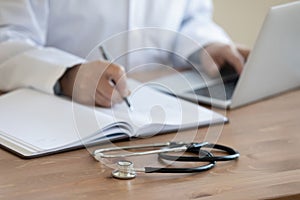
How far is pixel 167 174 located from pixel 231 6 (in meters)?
1.80

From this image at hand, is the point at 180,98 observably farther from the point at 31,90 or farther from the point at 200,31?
the point at 200,31

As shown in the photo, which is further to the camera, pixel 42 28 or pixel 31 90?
pixel 42 28

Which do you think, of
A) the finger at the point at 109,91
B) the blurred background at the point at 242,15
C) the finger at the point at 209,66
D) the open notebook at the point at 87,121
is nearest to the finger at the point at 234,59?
the finger at the point at 209,66

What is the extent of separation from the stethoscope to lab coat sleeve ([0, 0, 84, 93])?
35 cm

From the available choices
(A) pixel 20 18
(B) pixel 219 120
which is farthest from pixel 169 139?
(A) pixel 20 18

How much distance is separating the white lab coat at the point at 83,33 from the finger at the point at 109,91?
5cm

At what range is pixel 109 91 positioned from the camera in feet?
4.64

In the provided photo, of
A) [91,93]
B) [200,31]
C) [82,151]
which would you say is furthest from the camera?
[200,31]

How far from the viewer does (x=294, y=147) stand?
1300 millimetres

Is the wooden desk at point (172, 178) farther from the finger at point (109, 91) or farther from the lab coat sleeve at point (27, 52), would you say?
the lab coat sleeve at point (27, 52)

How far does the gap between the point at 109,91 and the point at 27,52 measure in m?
0.33

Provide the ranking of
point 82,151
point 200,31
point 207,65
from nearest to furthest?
1. point 82,151
2. point 207,65
3. point 200,31

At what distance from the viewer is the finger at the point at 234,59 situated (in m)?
1.76

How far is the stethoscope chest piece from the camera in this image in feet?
3.76
